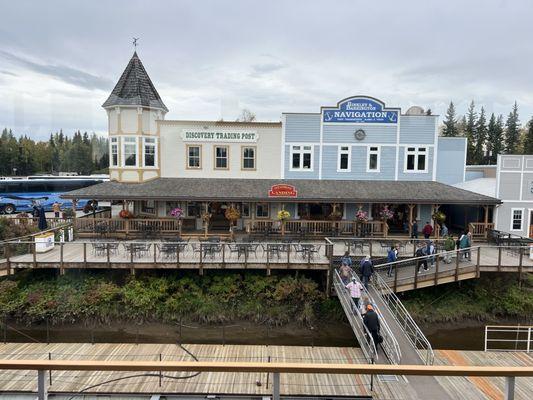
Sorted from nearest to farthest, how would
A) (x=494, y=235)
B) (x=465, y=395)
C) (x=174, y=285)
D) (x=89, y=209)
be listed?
(x=465, y=395) < (x=174, y=285) < (x=494, y=235) < (x=89, y=209)

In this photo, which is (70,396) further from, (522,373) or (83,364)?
(522,373)

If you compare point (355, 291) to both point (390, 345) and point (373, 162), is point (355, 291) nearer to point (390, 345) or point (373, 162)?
point (390, 345)

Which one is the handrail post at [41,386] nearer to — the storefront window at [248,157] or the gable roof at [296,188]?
the gable roof at [296,188]

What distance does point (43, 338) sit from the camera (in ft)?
43.8

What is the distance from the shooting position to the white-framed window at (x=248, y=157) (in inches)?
872

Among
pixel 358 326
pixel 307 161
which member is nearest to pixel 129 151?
pixel 307 161

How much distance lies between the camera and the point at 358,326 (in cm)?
1095

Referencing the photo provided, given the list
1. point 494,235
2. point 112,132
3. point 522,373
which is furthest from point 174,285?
point 494,235

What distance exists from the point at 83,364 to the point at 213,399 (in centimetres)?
139

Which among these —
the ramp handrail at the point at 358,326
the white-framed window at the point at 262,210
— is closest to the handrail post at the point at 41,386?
the ramp handrail at the point at 358,326

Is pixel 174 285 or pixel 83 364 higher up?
pixel 83 364

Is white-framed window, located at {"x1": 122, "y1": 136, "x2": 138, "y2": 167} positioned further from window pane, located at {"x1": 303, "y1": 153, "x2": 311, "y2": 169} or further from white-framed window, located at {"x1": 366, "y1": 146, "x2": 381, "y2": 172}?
white-framed window, located at {"x1": 366, "y1": 146, "x2": 381, "y2": 172}

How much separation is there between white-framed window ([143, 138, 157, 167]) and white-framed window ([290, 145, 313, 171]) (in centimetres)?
847

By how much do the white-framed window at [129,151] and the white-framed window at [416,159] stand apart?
1665 cm
